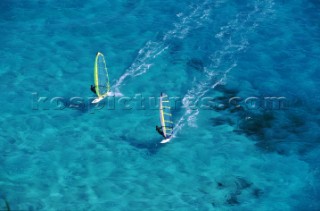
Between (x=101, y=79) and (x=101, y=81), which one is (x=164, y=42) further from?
(x=101, y=81)

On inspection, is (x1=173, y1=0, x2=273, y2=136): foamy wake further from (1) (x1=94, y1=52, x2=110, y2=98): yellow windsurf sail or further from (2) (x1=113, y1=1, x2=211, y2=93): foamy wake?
(1) (x1=94, y1=52, x2=110, y2=98): yellow windsurf sail

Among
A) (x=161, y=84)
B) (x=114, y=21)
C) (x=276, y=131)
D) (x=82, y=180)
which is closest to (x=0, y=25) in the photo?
(x=114, y=21)

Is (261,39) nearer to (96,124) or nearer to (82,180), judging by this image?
(96,124)

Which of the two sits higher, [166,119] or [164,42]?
[164,42]

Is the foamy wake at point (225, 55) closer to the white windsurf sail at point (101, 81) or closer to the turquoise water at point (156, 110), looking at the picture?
the turquoise water at point (156, 110)

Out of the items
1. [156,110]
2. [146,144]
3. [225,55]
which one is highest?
[225,55]

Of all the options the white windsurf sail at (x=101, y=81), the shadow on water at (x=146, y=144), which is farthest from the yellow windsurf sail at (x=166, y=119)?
the white windsurf sail at (x=101, y=81)

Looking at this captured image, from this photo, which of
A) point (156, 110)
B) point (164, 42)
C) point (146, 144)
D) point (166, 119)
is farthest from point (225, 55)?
point (146, 144)
